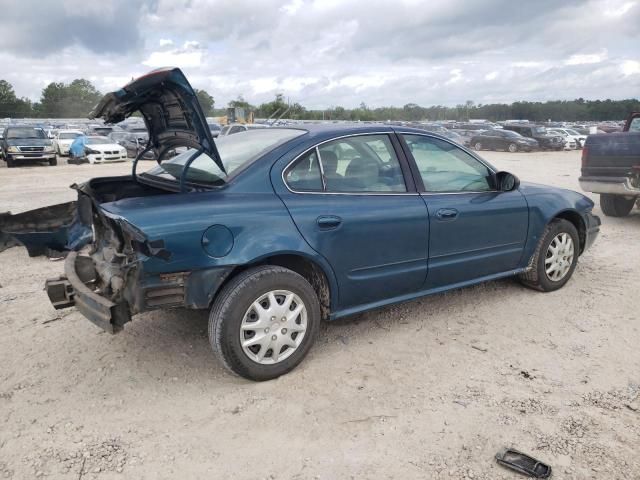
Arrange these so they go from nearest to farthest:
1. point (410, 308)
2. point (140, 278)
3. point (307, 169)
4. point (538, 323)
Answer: point (140, 278), point (307, 169), point (538, 323), point (410, 308)

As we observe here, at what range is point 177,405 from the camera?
9.82 feet

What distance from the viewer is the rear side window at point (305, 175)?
11.0 ft

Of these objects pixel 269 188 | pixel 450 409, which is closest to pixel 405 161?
pixel 269 188

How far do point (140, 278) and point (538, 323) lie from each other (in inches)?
120

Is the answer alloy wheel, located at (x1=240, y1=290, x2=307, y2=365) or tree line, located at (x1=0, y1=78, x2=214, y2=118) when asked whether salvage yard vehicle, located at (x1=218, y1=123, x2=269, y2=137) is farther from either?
tree line, located at (x1=0, y1=78, x2=214, y2=118)

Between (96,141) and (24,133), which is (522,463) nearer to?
(96,141)

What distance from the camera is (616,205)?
28.4 ft

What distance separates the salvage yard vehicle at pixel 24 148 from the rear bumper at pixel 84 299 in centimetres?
1909

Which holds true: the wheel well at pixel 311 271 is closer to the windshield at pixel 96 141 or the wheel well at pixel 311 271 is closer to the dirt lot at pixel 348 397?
the dirt lot at pixel 348 397

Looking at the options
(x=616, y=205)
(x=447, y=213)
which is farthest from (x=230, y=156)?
(x=616, y=205)

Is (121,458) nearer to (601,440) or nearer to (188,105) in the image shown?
(188,105)

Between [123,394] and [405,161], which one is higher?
[405,161]

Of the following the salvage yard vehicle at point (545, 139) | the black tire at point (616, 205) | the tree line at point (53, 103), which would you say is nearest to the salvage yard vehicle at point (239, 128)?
the black tire at point (616, 205)

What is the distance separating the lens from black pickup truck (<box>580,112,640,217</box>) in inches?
303
